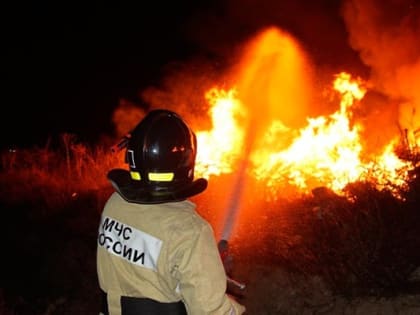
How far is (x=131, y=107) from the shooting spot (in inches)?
461

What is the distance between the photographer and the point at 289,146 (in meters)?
8.20

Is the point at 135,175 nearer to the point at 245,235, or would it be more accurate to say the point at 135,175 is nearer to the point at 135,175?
the point at 135,175

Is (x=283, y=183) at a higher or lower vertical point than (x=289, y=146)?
lower

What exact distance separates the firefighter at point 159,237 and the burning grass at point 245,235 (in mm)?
2806

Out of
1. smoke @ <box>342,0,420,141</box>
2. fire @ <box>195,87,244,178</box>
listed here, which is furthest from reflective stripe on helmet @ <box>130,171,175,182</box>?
smoke @ <box>342,0,420,141</box>

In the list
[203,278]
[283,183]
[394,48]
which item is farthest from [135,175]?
[394,48]

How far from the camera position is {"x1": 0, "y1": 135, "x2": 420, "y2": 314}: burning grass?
460 centimetres

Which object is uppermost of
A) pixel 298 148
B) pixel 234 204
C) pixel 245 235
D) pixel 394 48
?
pixel 394 48

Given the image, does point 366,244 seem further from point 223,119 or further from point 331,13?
point 331,13

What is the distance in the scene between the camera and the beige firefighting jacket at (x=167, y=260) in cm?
198

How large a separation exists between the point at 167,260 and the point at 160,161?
1.56 feet

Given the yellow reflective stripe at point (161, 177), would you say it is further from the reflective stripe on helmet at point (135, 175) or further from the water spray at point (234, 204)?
the water spray at point (234, 204)

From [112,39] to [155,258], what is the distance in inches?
641

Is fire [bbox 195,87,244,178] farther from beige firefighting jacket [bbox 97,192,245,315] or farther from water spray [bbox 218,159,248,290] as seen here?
beige firefighting jacket [bbox 97,192,245,315]
